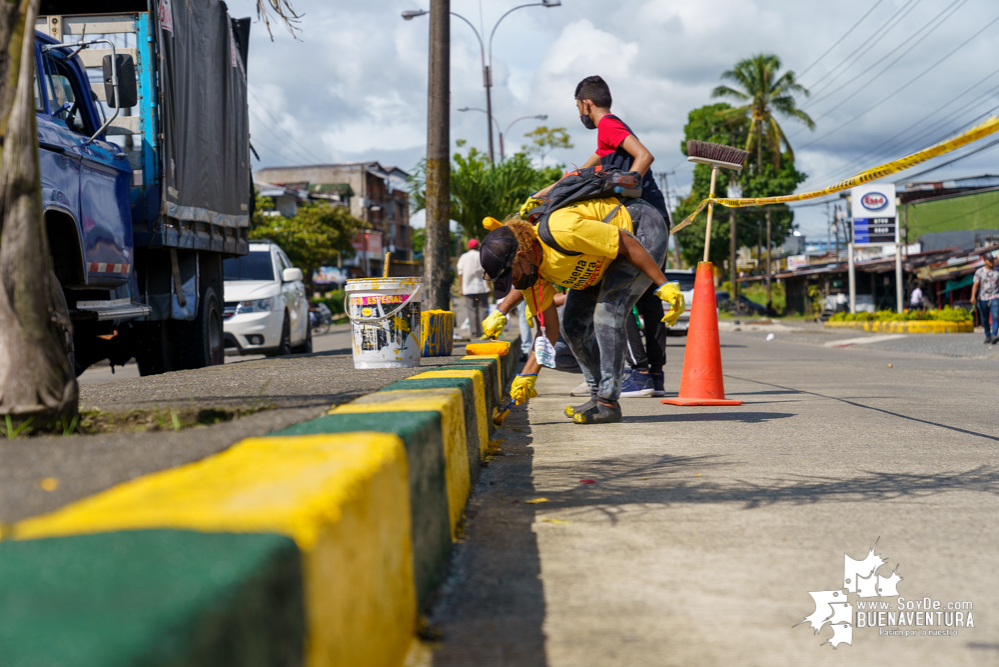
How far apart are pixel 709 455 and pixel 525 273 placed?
1.49m

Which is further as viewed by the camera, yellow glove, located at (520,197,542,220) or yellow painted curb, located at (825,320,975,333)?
yellow painted curb, located at (825,320,975,333)

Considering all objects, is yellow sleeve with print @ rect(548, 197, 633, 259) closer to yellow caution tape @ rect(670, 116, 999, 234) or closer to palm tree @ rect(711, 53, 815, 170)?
yellow caution tape @ rect(670, 116, 999, 234)

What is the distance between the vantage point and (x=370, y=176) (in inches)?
3354

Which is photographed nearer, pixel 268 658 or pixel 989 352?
pixel 268 658

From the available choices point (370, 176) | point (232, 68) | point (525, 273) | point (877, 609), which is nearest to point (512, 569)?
point (877, 609)

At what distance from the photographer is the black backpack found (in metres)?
5.45

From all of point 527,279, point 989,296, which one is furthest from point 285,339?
point 989,296

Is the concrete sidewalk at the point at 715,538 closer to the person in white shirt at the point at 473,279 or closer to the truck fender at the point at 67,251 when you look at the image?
the truck fender at the point at 67,251

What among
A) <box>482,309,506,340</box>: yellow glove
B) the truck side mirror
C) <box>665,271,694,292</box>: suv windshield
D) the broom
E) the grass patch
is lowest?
the grass patch

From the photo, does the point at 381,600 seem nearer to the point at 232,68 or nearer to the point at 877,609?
the point at 877,609

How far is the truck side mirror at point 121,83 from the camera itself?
21.6 ft

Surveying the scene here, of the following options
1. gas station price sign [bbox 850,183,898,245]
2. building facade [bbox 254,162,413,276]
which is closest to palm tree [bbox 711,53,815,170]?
gas station price sign [bbox 850,183,898,245]

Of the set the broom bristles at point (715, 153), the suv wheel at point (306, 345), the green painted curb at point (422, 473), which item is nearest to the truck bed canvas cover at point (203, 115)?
the suv wheel at point (306, 345)

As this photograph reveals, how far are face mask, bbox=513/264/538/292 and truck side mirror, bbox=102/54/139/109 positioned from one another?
3.32m
